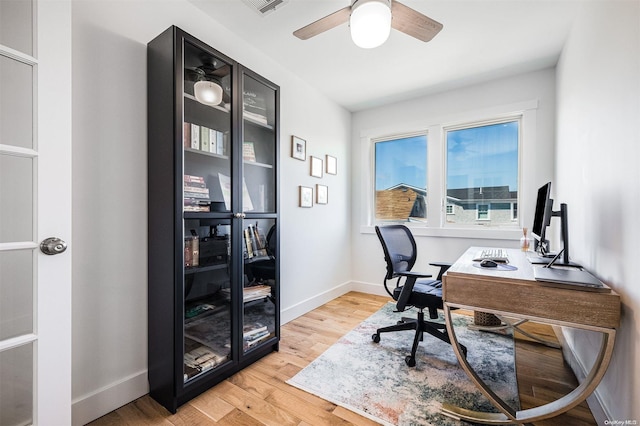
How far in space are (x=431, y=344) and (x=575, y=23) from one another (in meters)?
2.68

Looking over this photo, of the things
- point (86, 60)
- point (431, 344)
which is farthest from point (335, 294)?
point (86, 60)

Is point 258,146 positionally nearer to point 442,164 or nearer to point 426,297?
point 426,297

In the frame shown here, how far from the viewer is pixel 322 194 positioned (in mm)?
3275

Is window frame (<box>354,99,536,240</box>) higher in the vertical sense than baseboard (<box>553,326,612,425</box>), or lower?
higher

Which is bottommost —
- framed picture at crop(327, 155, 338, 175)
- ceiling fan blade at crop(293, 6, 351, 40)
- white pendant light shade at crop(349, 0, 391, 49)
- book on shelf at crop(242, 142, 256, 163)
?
book on shelf at crop(242, 142, 256, 163)

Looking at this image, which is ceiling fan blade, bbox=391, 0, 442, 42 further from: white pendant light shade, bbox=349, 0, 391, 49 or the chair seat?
the chair seat

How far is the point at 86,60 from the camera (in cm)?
144

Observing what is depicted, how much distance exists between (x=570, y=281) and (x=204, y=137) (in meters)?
2.06

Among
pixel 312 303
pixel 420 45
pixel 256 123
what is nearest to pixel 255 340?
pixel 312 303

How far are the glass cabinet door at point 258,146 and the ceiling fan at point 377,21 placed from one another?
0.59 m

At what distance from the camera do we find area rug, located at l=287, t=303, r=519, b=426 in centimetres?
154

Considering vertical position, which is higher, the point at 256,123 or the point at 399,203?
the point at 256,123

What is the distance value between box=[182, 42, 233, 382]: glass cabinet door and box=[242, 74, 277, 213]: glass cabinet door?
0.18 m

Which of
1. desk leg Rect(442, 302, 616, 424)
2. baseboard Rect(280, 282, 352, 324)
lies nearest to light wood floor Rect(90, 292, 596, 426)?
desk leg Rect(442, 302, 616, 424)
